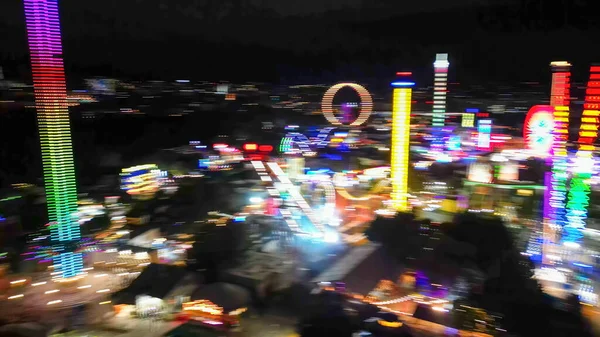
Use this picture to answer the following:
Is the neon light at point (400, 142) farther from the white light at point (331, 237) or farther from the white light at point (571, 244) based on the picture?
the white light at point (571, 244)

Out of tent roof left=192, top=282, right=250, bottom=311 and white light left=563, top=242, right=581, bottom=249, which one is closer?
tent roof left=192, top=282, right=250, bottom=311

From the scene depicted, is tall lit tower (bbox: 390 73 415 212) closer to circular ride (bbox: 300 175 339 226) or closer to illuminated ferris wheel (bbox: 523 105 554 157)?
circular ride (bbox: 300 175 339 226)

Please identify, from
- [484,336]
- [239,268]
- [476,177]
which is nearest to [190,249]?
[239,268]

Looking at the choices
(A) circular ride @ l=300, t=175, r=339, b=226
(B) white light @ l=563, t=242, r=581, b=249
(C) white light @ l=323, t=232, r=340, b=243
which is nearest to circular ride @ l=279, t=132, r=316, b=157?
(A) circular ride @ l=300, t=175, r=339, b=226

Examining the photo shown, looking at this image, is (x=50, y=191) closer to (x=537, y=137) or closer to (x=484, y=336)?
(x=484, y=336)

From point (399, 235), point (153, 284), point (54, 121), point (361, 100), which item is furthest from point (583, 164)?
point (361, 100)

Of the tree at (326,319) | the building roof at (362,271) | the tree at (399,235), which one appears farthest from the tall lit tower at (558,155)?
the tree at (326,319)
